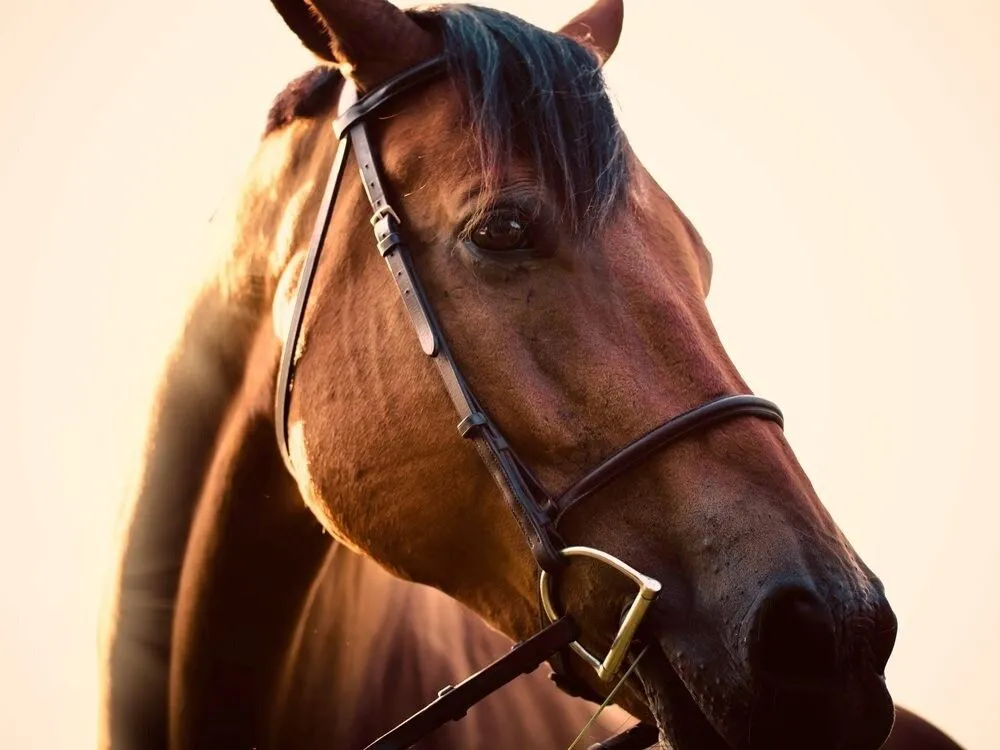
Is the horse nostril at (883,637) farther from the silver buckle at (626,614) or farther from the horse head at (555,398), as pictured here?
the silver buckle at (626,614)

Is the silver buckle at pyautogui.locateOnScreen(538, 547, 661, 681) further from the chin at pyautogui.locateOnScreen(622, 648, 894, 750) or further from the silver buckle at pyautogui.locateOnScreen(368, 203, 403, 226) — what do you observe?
the silver buckle at pyautogui.locateOnScreen(368, 203, 403, 226)

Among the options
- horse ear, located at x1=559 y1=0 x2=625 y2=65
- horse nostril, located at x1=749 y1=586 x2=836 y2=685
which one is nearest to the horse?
horse nostril, located at x1=749 y1=586 x2=836 y2=685

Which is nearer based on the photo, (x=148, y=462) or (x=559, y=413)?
(x=559, y=413)

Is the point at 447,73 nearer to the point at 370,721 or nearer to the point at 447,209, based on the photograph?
the point at 447,209

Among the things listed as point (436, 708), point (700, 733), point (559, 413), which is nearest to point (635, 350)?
point (559, 413)

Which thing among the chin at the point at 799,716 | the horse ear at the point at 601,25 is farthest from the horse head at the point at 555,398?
the horse ear at the point at 601,25

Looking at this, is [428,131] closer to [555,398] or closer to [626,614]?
[555,398]

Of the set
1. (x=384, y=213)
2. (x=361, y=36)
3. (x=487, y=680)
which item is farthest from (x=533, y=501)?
(x=361, y=36)

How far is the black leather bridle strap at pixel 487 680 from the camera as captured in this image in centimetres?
A: 170

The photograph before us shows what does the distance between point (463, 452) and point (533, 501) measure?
0.21 metres

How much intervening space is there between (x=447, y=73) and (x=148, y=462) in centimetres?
149

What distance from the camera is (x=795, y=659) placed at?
1.47m

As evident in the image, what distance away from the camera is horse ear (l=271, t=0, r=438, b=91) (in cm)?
207

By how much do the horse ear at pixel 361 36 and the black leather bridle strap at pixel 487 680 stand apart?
4.87 feet
